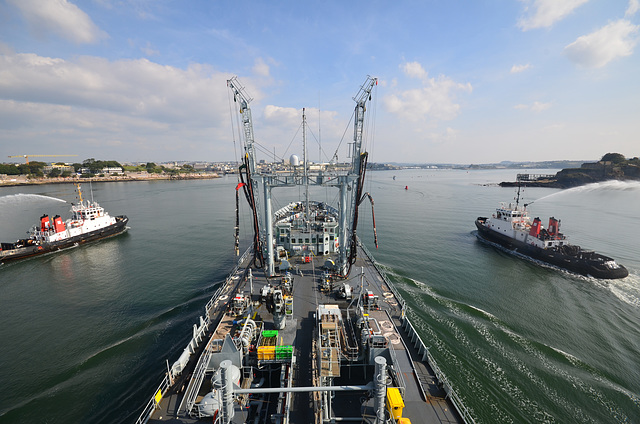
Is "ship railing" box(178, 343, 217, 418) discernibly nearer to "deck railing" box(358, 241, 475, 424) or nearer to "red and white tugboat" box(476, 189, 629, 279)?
"deck railing" box(358, 241, 475, 424)

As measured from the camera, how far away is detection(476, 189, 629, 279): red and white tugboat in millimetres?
34750

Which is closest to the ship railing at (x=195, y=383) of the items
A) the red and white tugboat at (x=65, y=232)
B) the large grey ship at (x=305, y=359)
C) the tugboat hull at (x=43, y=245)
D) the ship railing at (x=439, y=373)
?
the large grey ship at (x=305, y=359)

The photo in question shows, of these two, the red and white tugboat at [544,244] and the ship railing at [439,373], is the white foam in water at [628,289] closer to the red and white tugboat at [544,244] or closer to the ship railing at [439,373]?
the red and white tugboat at [544,244]

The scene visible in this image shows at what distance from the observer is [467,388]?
18.3m

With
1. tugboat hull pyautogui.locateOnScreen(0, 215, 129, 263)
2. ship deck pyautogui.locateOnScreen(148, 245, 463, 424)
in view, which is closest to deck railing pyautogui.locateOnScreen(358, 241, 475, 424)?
ship deck pyautogui.locateOnScreen(148, 245, 463, 424)

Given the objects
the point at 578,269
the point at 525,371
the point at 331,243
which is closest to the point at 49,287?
the point at 331,243

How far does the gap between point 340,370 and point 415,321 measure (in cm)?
1230

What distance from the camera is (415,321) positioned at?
25.8 m

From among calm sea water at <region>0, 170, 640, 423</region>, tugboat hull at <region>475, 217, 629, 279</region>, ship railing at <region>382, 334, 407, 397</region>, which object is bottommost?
calm sea water at <region>0, 170, 640, 423</region>

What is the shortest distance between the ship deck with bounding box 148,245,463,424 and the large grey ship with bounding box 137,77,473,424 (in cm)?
6

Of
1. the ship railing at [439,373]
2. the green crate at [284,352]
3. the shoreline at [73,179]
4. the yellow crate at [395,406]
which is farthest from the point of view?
the shoreline at [73,179]

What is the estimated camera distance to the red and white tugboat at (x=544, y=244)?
34.8m

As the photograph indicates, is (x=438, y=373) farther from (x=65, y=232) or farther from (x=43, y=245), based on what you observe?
(x=65, y=232)

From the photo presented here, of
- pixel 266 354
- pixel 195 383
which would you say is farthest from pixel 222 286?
pixel 195 383
